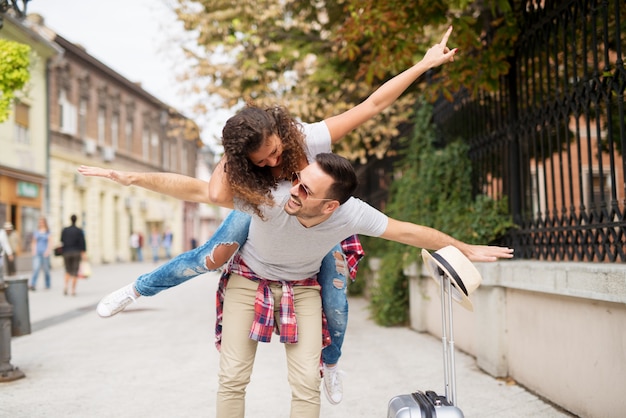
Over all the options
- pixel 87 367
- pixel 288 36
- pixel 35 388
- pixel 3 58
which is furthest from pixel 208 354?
pixel 288 36

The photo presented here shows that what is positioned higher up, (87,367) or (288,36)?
(288,36)

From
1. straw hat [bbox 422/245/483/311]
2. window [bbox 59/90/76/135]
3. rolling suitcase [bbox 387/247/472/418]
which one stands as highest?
window [bbox 59/90/76/135]

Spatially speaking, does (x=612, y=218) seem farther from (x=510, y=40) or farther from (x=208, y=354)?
(x=208, y=354)

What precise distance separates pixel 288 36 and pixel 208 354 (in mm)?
6345

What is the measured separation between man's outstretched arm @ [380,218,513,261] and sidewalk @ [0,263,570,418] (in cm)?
191

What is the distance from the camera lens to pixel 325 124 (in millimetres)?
3311

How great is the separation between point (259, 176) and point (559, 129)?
3.01 meters

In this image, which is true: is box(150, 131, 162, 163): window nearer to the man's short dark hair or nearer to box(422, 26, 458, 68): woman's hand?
box(422, 26, 458, 68): woman's hand

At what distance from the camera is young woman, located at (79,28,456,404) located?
2.94 metres

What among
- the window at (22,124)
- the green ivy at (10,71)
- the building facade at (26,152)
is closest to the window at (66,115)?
the building facade at (26,152)

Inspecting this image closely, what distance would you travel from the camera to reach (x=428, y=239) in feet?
10.8

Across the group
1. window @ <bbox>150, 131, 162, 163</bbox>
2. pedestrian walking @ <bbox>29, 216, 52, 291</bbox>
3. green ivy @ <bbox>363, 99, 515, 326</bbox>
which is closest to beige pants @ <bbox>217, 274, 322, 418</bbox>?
green ivy @ <bbox>363, 99, 515, 326</bbox>

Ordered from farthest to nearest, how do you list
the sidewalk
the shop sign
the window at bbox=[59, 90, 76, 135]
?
the window at bbox=[59, 90, 76, 135] < the shop sign < the sidewalk

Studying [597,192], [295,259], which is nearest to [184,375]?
[295,259]
